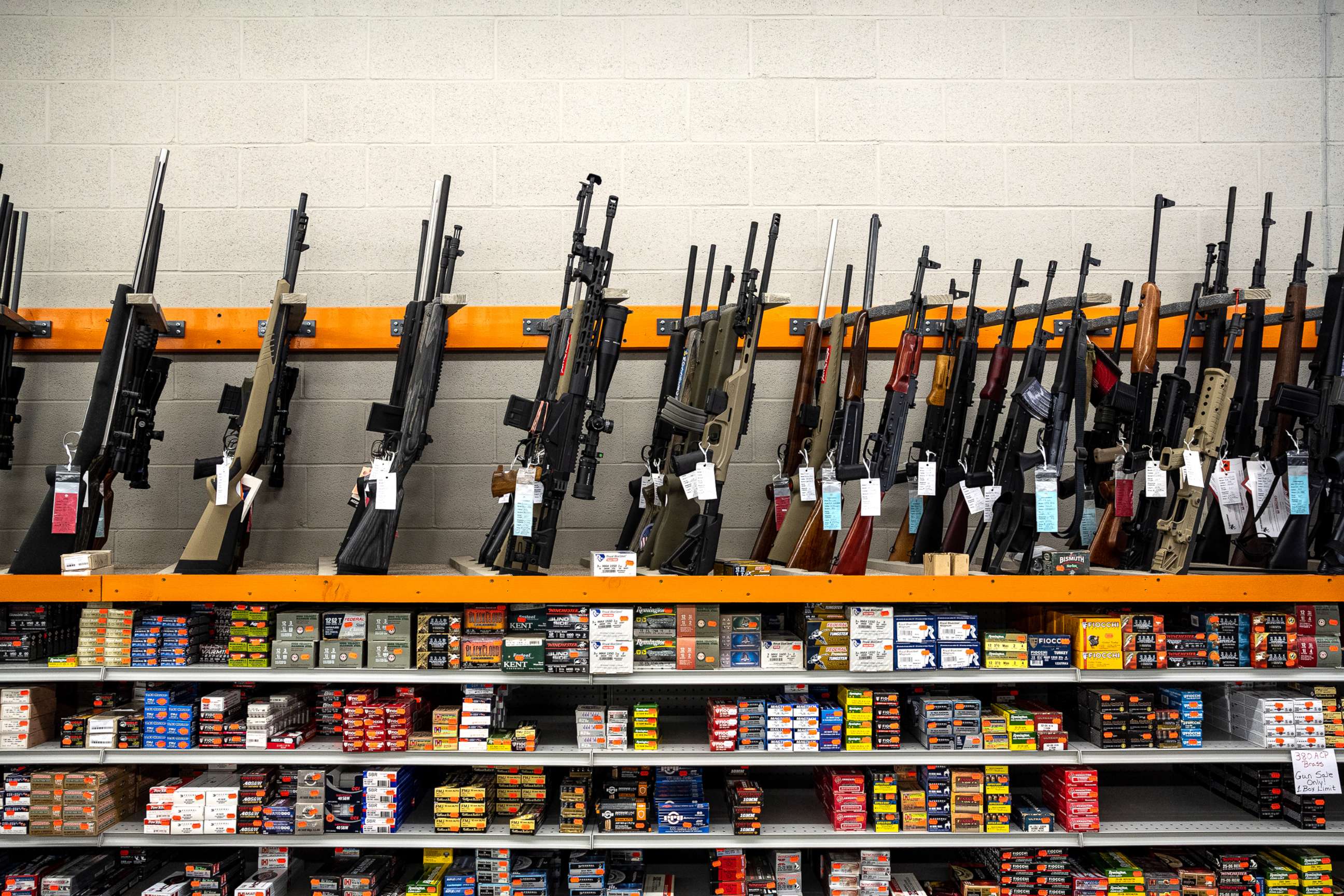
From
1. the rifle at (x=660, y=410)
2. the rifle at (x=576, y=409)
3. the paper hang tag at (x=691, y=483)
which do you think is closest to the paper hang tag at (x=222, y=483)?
the rifle at (x=576, y=409)

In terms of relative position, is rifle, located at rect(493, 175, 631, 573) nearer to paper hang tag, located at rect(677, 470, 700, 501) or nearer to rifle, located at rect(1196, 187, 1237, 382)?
paper hang tag, located at rect(677, 470, 700, 501)

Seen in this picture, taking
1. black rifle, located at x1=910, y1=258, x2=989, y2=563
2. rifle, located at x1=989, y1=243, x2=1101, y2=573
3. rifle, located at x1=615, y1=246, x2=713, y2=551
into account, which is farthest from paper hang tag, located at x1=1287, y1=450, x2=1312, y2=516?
rifle, located at x1=615, y1=246, x2=713, y2=551

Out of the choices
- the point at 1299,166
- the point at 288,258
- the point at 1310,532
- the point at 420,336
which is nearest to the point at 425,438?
the point at 420,336

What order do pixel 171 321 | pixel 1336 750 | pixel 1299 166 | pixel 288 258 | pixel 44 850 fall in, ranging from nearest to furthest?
pixel 1336 750, pixel 44 850, pixel 288 258, pixel 171 321, pixel 1299 166

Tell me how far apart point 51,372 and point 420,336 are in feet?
6.48

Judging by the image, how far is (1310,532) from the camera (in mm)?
3223

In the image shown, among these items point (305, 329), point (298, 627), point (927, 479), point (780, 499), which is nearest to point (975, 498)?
point (927, 479)

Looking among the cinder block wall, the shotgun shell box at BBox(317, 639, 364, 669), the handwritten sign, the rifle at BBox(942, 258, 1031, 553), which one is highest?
the cinder block wall

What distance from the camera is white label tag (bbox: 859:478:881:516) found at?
10.4 feet

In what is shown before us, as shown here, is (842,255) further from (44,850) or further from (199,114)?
(44,850)

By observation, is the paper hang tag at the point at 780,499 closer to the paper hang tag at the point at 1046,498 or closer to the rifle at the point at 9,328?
the paper hang tag at the point at 1046,498

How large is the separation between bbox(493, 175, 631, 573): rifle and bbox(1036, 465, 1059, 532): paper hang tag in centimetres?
162

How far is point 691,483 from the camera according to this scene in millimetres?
3133

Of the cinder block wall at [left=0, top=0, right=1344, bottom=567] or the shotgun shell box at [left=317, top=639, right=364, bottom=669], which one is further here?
the cinder block wall at [left=0, top=0, right=1344, bottom=567]
